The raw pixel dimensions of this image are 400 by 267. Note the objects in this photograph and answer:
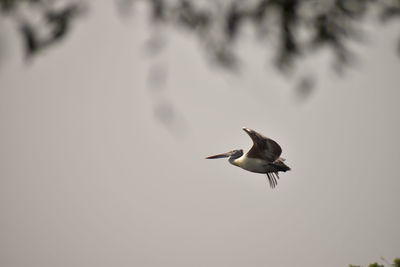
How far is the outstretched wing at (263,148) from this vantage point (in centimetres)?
1262

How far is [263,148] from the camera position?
13.3 m

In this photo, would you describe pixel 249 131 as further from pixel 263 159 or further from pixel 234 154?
pixel 234 154

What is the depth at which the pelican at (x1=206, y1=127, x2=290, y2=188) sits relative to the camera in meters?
12.8

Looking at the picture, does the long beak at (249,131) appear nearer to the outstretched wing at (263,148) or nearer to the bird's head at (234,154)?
the outstretched wing at (263,148)

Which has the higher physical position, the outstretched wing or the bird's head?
the bird's head

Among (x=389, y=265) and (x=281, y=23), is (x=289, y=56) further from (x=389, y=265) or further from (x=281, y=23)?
(x=389, y=265)

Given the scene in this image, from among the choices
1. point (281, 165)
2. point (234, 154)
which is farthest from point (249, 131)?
point (234, 154)

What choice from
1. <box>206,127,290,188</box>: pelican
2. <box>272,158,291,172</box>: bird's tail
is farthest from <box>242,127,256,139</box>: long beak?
<box>272,158,291,172</box>: bird's tail

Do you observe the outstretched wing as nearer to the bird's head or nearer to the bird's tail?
the bird's tail

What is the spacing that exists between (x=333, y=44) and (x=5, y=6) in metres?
2.87

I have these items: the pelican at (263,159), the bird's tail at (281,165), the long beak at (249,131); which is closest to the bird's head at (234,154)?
the pelican at (263,159)

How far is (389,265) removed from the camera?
775 cm

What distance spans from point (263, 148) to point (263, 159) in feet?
2.18

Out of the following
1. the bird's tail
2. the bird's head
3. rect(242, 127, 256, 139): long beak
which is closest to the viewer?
rect(242, 127, 256, 139): long beak
